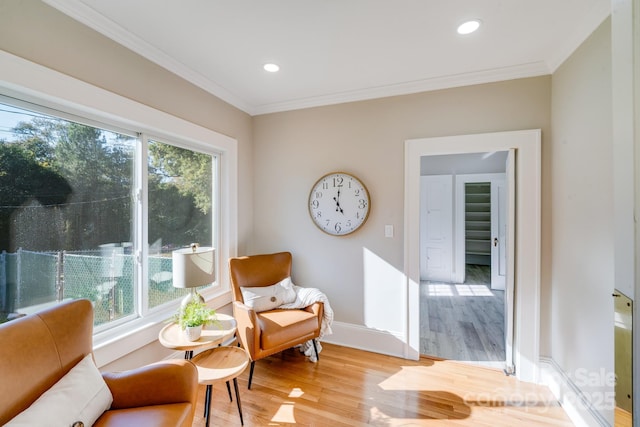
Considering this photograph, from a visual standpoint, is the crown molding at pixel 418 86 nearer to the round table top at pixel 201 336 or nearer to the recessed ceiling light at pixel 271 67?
the recessed ceiling light at pixel 271 67

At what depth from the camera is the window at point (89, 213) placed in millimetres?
1455

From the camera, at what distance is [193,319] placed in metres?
1.77

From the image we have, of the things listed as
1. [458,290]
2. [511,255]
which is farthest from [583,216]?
[458,290]

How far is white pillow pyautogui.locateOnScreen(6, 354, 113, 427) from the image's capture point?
98 centimetres

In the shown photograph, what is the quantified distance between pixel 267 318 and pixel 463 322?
2569mm

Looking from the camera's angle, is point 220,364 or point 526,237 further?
point 526,237

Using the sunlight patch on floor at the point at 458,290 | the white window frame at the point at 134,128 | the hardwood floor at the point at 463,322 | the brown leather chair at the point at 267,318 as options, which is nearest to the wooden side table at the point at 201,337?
the brown leather chair at the point at 267,318

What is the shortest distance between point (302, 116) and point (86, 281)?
7.86 feet

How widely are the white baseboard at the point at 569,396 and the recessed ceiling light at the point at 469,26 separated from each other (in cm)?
→ 246

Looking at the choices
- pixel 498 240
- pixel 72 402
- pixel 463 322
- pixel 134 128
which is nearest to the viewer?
pixel 72 402

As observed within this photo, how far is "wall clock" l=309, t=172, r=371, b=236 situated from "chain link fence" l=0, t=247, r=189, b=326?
1508mm

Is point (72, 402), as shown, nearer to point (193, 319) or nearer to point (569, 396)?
point (193, 319)

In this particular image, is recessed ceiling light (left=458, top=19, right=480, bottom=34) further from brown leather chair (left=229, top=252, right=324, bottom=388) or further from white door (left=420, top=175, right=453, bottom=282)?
white door (left=420, top=175, right=453, bottom=282)

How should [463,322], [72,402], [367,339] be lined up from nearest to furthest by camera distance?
[72,402] < [367,339] < [463,322]
